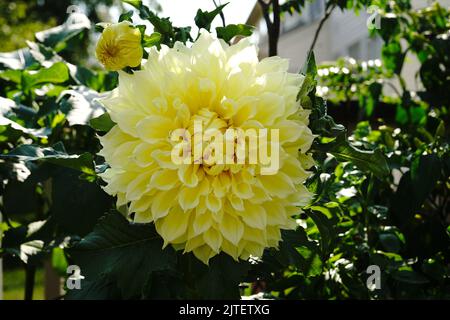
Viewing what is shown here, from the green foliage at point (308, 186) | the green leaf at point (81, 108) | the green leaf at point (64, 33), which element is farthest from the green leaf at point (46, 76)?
the green leaf at point (64, 33)

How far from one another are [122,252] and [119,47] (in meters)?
0.31

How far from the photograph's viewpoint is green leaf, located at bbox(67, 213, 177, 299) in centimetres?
86

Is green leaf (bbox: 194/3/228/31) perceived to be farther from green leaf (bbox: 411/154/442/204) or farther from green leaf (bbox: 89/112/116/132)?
green leaf (bbox: 411/154/442/204)

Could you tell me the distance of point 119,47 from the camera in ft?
2.72

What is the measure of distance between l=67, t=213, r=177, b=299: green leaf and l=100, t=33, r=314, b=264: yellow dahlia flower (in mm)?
81

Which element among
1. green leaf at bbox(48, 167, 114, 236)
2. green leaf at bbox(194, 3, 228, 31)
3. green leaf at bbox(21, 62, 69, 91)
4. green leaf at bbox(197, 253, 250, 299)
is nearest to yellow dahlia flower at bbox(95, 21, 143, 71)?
green leaf at bbox(194, 3, 228, 31)

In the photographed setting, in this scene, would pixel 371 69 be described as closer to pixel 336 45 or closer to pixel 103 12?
pixel 336 45

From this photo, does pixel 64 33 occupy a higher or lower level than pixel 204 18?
higher

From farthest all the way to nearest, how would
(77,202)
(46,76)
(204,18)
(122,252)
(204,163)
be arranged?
(46,76) < (77,202) < (204,18) < (122,252) < (204,163)

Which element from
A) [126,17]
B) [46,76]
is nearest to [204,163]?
[126,17]

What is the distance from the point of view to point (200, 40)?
0.85 m

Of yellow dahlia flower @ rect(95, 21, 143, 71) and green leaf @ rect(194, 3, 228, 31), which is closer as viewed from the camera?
yellow dahlia flower @ rect(95, 21, 143, 71)

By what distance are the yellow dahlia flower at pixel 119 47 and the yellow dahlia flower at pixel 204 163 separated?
0.04 m

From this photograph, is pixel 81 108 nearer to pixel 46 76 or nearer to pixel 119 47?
pixel 46 76
